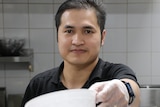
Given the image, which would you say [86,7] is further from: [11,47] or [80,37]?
[11,47]

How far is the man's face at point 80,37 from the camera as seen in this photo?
75 cm

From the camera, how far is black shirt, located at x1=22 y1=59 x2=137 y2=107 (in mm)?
795

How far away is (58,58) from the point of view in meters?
1.76

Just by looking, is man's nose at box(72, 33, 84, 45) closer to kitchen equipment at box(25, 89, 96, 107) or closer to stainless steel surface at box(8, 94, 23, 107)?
kitchen equipment at box(25, 89, 96, 107)

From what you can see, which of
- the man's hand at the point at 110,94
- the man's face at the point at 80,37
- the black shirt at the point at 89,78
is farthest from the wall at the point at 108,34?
the man's hand at the point at 110,94

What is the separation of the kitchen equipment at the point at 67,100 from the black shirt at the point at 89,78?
11.2 inches

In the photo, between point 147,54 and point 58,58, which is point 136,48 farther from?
point 58,58

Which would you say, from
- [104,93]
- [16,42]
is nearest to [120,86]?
[104,93]

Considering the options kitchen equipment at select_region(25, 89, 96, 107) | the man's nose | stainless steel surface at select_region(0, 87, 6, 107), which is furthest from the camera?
stainless steel surface at select_region(0, 87, 6, 107)

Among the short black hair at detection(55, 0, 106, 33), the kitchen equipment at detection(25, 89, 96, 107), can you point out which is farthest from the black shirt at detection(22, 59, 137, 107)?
the kitchen equipment at detection(25, 89, 96, 107)

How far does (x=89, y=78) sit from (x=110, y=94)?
34 cm

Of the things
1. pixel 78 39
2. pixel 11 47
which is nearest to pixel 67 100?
pixel 78 39

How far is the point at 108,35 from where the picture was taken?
A: 1749 millimetres

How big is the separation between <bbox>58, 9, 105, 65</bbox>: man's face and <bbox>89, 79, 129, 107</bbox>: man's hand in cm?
24
